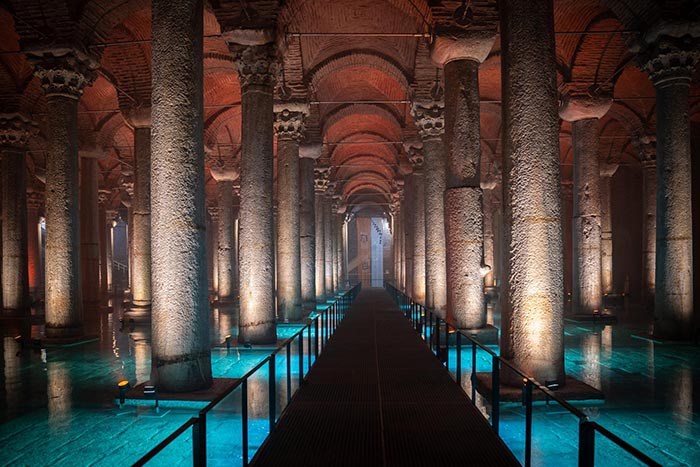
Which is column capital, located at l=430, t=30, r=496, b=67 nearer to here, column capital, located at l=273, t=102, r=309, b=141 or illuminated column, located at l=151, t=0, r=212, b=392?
illuminated column, located at l=151, t=0, r=212, b=392

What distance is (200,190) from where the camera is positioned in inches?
256

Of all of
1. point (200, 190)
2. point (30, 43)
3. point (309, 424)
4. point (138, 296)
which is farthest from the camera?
point (138, 296)

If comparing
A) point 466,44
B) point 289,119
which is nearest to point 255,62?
point 466,44

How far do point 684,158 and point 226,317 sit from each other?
41.8 feet

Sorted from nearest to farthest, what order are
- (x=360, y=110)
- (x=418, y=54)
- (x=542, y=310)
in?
(x=542, y=310), (x=418, y=54), (x=360, y=110)

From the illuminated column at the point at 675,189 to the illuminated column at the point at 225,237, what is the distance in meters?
14.3

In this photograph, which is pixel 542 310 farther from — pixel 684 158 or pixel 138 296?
pixel 138 296

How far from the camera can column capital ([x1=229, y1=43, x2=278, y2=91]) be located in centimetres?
967

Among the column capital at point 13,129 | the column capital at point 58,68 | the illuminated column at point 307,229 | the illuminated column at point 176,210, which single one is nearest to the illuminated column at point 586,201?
the illuminated column at point 307,229

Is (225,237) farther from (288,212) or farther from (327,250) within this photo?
(288,212)

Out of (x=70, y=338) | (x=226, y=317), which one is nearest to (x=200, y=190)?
(x=70, y=338)

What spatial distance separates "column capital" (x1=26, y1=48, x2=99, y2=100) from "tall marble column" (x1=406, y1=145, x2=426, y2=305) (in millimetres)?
9586

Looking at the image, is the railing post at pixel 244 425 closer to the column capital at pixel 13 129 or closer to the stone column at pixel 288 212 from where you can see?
the stone column at pixel 288 212

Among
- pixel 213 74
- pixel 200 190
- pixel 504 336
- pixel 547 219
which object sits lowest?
pixel 504 336
